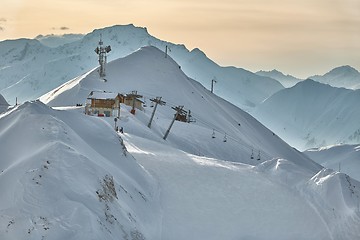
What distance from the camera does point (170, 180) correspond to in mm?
35781

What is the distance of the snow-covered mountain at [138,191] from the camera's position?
23172mm

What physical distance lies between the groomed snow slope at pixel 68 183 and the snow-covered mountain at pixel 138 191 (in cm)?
5

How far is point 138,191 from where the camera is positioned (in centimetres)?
3127

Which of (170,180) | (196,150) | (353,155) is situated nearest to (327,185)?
(170,180)

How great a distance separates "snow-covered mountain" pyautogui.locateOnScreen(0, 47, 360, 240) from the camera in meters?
23.2

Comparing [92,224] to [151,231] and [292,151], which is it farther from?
[292,151]

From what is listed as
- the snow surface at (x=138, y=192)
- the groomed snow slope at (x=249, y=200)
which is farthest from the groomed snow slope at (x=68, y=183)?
the groomed snow slope at (x=249, y=200)

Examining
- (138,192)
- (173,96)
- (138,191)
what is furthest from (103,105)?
(173,96)

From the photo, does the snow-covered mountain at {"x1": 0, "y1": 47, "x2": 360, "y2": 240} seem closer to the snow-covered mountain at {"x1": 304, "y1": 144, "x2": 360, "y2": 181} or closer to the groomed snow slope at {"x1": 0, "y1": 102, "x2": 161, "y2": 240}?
the groomed snow slope at {"x1": 0, "y1": 102, "x2": 161, "y2": 240}

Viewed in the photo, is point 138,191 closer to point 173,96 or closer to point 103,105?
point 103,105

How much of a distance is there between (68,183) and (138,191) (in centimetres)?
700

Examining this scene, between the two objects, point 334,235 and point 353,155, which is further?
point 353,155

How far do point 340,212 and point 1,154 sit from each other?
1806 cm

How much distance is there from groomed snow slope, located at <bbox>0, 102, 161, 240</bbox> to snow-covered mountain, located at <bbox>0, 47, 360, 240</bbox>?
51 mm
